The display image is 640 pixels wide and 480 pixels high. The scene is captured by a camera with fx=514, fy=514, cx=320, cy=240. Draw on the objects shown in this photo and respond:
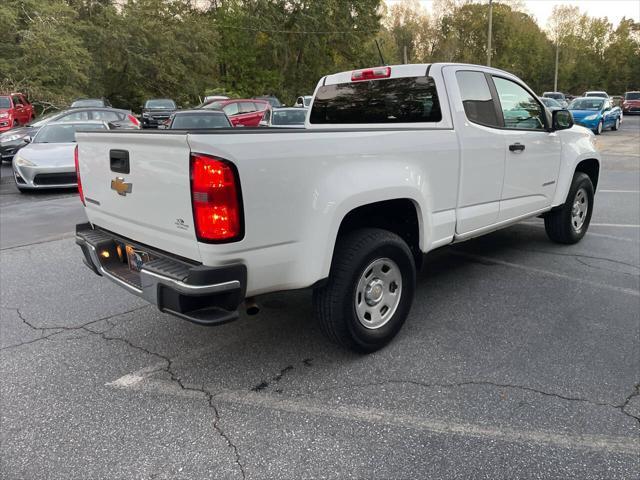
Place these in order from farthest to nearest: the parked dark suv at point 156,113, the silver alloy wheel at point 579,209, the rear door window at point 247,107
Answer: the parked dark suv at point 156,113
the rear door window at point 247,107
the silver alloy wheel at point 579,209

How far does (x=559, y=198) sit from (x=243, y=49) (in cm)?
4251

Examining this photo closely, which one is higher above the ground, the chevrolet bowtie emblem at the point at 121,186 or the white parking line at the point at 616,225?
the chevrolet bowtie emblem at the point at 121,186

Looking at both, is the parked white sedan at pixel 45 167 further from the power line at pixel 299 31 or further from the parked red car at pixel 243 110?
the power line at pixel 299 31

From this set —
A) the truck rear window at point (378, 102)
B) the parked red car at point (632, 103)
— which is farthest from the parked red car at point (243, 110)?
the parked red car at point (632, 103)

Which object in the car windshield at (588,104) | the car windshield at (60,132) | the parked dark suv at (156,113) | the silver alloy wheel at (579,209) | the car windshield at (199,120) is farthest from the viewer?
the car windshield at (588,104)

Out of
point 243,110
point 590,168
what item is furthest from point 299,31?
point 590,168

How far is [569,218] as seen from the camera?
586 centimetres

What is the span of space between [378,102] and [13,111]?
17840 mm

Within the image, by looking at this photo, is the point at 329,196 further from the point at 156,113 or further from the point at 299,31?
the point at 299,31

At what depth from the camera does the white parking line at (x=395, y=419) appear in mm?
2582

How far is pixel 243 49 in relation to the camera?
43875 mm

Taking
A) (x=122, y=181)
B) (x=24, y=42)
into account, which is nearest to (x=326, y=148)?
(x=122, y=181)

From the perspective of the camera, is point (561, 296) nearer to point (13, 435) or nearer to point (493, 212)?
point (493, 212)

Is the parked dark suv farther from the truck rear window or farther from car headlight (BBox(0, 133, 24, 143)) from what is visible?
the truck rear window
